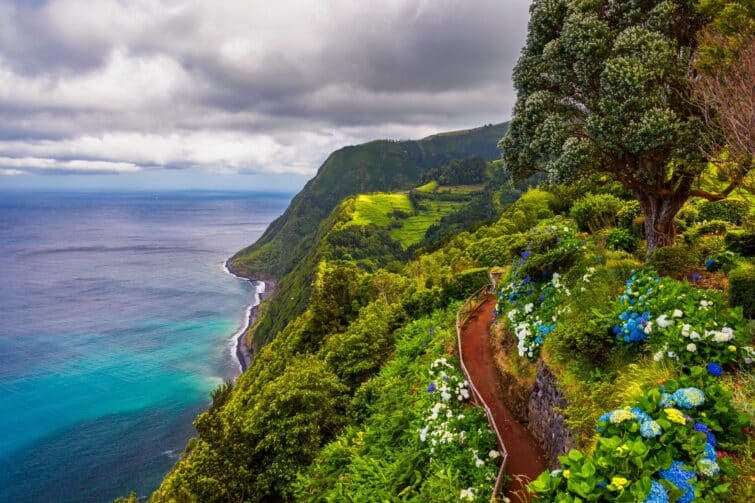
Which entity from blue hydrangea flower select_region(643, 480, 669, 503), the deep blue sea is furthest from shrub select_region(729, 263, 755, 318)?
the deep blue sea

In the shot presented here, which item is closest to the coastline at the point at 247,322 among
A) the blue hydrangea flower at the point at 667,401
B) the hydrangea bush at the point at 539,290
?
the hydrangea bush at the point at 539,290

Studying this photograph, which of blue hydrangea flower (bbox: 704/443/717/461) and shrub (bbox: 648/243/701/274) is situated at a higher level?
shrub (bbox: 648/243/701/274)

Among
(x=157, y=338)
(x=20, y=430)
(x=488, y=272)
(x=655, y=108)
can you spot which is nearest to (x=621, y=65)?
(x=655, y=108)

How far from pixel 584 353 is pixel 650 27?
8950 millimetres

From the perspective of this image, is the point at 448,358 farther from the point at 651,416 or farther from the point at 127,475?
the point at 127,475

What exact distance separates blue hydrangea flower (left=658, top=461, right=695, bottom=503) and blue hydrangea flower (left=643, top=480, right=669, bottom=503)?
28cm

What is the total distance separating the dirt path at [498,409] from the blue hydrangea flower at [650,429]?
309 centimetres

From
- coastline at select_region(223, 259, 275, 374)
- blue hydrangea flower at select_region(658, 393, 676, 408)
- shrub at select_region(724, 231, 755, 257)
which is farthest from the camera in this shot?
coastline at select_region(223, 259, 275, 374)

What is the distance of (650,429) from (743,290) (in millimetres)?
5284

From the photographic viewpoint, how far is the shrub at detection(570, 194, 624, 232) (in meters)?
22.8

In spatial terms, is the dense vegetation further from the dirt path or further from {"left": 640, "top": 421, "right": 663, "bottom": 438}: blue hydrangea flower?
the dirt path

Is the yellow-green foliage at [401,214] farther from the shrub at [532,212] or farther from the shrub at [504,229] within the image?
the shrub at [504,229]

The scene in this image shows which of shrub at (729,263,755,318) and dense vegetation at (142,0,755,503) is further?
shrub at (729,263,755,318)

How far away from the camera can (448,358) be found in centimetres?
1678
